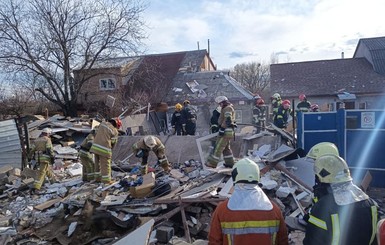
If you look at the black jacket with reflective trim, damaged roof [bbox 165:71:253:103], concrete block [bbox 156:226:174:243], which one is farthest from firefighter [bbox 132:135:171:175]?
damaged roof [bbox 165:71:253:103]

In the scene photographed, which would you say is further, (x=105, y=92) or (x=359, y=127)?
(x=105, y=92)

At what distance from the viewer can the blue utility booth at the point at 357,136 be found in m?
7.11

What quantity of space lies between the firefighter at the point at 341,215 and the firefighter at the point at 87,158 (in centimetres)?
653

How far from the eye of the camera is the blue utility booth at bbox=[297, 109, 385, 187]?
7.11 m

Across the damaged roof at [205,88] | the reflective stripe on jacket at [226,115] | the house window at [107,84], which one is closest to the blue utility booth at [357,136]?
the reflective stripe on jacket at [226,115]

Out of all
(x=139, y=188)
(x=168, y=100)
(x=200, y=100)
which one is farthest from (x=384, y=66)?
(x=139, y=188)

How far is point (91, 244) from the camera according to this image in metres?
5.12

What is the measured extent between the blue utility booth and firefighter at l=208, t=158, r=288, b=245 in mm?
5525

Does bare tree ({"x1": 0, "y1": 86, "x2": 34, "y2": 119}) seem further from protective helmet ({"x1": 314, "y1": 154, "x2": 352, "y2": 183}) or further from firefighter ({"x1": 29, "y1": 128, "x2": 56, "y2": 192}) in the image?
protective helmet ({"x1": 314, "y1": 154, "x2": 352, "y2": 183})

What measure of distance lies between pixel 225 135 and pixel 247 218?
5330mm

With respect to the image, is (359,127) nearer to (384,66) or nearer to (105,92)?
(105,92)

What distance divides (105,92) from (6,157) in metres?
14.3

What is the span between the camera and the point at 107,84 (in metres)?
24.1

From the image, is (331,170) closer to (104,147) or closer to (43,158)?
(104,147)
